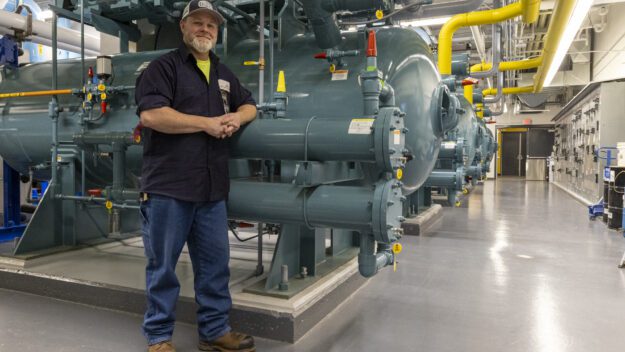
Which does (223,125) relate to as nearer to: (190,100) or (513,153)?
(190,100)

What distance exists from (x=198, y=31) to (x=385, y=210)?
1100 mm

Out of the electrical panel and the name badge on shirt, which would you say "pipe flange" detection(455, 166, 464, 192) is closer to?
the electrical panel

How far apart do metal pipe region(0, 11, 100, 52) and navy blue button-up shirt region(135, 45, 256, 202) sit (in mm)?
1637

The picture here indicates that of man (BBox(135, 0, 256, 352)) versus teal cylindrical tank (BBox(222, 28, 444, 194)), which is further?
teal cylindrical tank (BBox(222, 28, 444, 194))

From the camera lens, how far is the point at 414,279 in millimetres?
3189

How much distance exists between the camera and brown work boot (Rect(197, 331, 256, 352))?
1.93 metres

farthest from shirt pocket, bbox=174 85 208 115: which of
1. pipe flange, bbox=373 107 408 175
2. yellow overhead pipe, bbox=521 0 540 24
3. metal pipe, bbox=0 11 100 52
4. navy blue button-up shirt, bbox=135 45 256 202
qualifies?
yellow overhead pipe, bbox=521 0 540 24

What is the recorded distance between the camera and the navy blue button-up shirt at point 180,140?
1.82 meters

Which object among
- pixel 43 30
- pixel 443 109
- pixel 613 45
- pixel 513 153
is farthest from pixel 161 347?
pixel 513 153

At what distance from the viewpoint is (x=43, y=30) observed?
455 cm

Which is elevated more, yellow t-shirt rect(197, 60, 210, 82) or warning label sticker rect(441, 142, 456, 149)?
yellow t-shirt rect(197, 60, 210, 82)

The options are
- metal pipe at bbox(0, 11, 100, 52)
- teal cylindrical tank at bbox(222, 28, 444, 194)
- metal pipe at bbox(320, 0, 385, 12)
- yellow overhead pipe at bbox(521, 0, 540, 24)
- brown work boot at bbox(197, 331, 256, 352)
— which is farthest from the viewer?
yellow overhead pipe at bbox(521, 0, 540, 24)

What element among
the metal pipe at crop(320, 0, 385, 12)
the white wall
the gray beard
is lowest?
the gray beard

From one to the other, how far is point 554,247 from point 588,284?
136 centimetres
